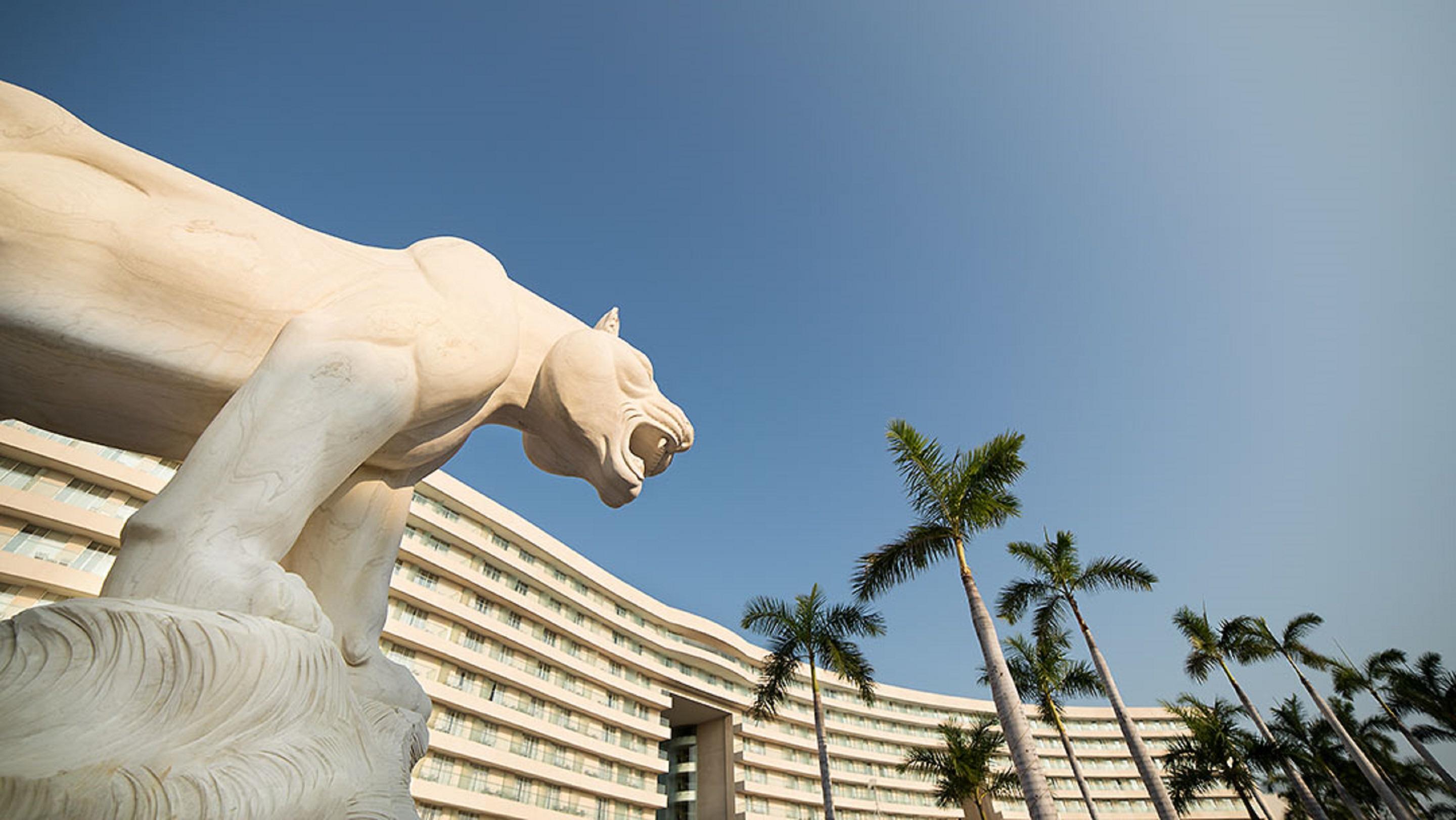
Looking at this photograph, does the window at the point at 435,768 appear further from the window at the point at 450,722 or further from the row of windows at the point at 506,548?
the row of windows at the point at 506,548

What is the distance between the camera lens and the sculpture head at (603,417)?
7.00ft

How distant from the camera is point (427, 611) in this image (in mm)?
A: 26422

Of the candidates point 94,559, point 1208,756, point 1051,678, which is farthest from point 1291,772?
point 94,559

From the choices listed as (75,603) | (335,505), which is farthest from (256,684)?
(335,505)

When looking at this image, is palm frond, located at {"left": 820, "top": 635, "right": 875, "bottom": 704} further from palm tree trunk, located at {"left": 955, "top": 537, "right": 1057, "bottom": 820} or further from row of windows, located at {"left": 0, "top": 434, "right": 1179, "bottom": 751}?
row of windows, located at {"left": 0, "top": 434, "right": 1179, "bottom": 751}

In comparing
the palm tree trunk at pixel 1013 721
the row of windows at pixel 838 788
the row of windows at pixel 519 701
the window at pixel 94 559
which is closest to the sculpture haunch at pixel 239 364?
the palm tree trunk at pixel 1013 721

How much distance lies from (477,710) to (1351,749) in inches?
1206

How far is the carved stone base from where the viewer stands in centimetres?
93

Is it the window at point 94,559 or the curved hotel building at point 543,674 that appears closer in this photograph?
the window at point 94,559

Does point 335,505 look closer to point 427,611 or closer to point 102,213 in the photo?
point 102,213

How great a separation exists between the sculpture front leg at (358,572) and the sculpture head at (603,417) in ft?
1.73

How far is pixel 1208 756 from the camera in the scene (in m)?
25.5

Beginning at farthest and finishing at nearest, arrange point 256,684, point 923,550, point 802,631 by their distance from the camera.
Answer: point 802,631, point 923,550, point 256,684

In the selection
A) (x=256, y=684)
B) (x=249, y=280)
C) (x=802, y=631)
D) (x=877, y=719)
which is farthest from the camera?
(x=877, y=719)
